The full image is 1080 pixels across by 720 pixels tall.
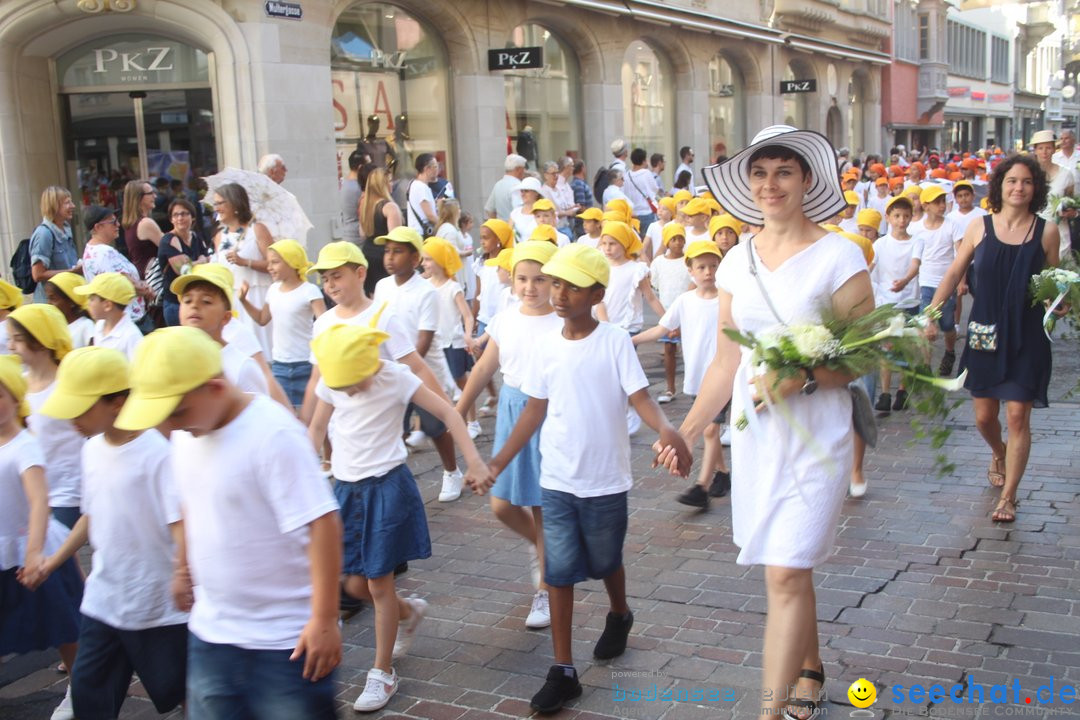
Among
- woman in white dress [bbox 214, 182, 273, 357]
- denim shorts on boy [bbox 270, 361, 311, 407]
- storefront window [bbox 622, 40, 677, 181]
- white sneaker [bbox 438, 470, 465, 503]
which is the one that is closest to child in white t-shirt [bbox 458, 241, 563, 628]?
white sneaker [bbox 438, 470, 465, 503]

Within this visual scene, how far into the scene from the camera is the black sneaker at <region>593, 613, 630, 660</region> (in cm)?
462

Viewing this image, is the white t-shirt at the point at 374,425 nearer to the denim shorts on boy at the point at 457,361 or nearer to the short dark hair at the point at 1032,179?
the short dark hair at the point at 1032,179

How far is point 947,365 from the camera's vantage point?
1051 centimetres

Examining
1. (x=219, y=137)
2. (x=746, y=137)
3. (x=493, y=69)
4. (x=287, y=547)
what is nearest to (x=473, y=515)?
(x=287, y=547)

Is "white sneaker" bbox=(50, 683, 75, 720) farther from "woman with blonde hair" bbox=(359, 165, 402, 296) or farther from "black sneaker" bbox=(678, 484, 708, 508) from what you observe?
"woman with blonde hair" bbox=(359, 165, 402, 296)

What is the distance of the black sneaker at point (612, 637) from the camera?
4621 millimetres

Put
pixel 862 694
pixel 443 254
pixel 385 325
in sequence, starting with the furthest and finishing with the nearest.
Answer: pixel 443 254 → pixel 385 325 → pixel 862 694

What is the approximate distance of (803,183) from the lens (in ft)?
13.0

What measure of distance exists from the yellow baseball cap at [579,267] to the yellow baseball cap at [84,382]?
1.67 metres

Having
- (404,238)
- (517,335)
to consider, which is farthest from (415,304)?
(517,335)

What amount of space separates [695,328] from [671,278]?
2102mm

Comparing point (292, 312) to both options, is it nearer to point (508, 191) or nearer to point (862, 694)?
point (862, 694)

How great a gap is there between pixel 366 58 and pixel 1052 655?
1429 cm

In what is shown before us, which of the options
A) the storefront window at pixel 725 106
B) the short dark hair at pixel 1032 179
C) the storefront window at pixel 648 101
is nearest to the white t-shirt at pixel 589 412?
the short dark hair at pixel 1032 179
